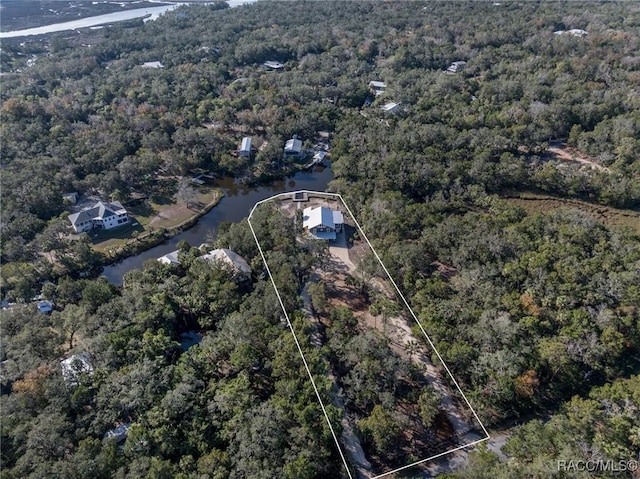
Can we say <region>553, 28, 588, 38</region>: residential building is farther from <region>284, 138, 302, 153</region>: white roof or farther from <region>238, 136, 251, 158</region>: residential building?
<region>238, 136, 251, 158</region>: residential building

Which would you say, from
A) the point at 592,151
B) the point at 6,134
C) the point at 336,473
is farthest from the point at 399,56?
the point at 336,473

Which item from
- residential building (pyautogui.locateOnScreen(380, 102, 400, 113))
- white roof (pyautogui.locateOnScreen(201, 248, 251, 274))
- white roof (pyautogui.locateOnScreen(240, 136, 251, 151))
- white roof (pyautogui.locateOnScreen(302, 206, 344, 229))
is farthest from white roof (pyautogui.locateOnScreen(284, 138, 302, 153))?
white roof (pyautogui.locateOnScreen(201, 248, 251, 274))

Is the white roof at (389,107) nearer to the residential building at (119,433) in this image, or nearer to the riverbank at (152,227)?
the riverbank at (152,227)

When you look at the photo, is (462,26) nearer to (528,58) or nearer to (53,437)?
(528,58)

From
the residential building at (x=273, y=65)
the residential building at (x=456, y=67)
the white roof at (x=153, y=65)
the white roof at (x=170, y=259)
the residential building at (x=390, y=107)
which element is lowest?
the white roof at (x=170, y=259)

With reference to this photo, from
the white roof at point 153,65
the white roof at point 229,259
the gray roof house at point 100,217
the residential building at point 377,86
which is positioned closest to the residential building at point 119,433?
the white roof at point 229,259

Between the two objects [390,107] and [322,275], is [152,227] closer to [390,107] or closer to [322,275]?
[322,275]

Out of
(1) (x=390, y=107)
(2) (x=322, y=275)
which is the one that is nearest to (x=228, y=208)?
(2) (x=322, y=275)
